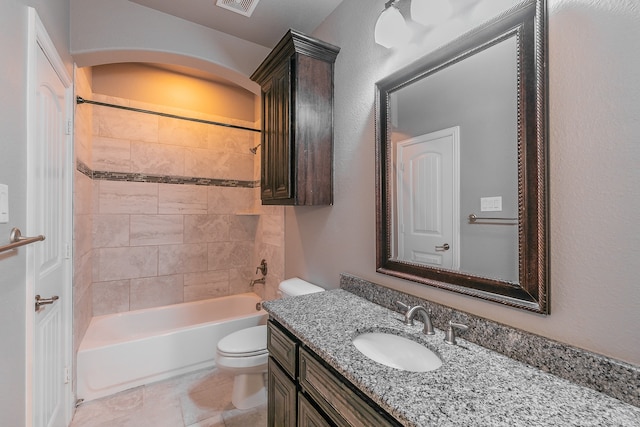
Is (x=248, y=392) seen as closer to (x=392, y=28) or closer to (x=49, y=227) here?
(x=49, y=227)

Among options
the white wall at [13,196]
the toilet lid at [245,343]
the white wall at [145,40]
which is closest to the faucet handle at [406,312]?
the toilet lid at [245,343]

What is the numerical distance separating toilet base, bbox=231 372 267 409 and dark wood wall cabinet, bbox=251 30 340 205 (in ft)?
3.99

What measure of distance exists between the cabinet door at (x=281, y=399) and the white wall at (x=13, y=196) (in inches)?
35.8

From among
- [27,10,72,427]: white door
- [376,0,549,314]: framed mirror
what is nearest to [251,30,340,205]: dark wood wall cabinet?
[376,0,549,314]: framed mirror

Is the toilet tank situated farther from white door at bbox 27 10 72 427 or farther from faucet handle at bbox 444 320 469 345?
white door at bbox 27 10 72 427

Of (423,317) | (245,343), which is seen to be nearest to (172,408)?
(245,343)

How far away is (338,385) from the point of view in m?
0.92

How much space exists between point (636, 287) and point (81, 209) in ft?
9.31

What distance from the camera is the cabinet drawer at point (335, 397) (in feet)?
2.62

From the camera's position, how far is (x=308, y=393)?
1094 mm

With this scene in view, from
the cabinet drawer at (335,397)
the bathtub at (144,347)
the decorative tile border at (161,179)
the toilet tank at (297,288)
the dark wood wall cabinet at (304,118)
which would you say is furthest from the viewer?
the decorative tile border at (161,179)

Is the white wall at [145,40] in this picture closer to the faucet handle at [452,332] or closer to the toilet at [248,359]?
the toilet at [248,359]

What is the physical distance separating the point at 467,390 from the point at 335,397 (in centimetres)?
40

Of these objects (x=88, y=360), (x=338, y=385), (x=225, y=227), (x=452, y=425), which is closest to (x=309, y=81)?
(x=338, y=385)
